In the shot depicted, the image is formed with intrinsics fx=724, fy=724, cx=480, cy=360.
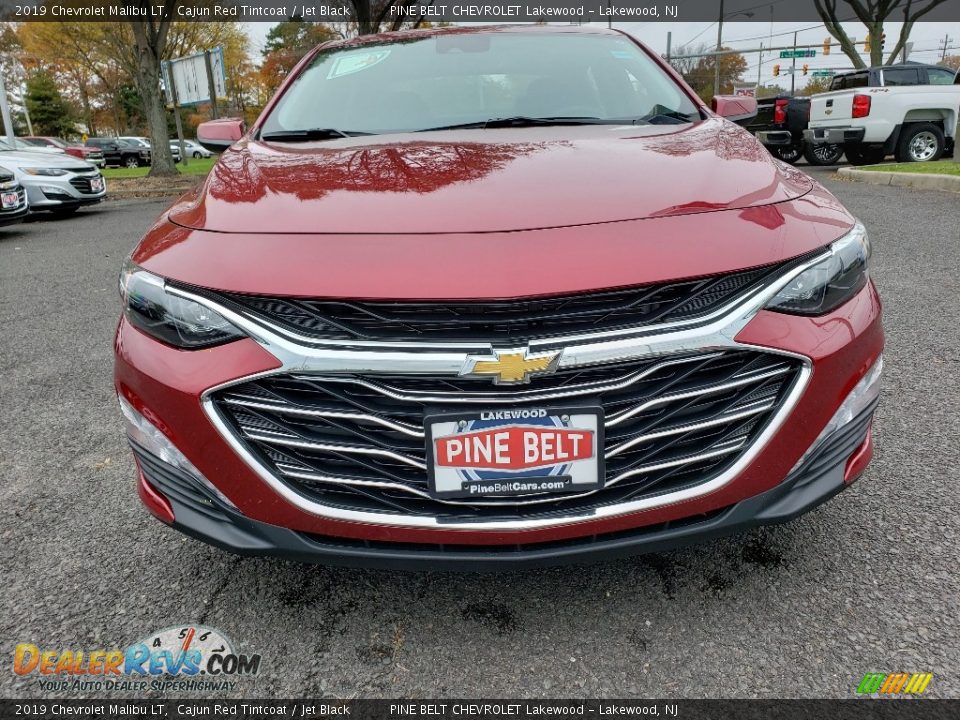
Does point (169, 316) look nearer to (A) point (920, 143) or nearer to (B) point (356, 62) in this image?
(B) point (356, 62)

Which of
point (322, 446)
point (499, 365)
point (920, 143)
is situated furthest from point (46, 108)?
point (499, 365)

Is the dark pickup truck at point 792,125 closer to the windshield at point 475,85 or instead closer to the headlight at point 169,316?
the windshield at point 475,85

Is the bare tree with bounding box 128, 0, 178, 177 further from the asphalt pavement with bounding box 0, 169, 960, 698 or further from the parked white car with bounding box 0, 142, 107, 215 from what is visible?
the asphalt pavement with bounding box 0, 169, 960, 698

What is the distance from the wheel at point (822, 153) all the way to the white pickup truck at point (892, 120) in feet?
3.96

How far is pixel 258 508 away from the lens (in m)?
1.49

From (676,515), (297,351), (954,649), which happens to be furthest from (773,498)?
(297,351)

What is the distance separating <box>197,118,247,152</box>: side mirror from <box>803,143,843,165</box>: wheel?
12.5m

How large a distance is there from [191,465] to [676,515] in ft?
3.31

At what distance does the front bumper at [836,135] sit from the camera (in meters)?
11.4

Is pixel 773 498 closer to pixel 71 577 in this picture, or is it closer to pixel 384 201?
pixel 384 201

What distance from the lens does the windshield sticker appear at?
2803 mm

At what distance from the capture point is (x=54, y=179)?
31.7ft

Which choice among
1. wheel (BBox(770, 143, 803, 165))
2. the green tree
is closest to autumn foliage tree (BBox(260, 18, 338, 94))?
the green tree

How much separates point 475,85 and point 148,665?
2.08 m
